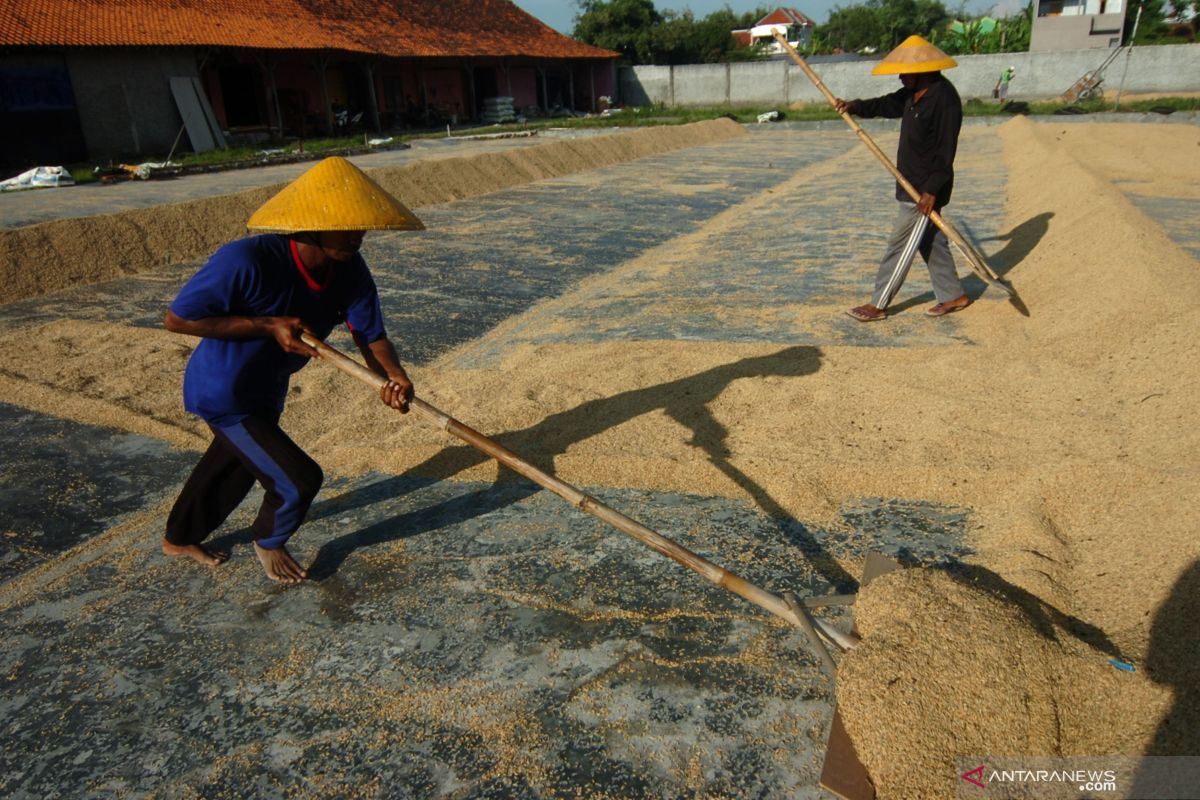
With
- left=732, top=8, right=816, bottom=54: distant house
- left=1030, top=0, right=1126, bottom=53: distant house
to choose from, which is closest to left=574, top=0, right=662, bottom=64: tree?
left=1030, top=0, right=1126, bottom=53: distant house

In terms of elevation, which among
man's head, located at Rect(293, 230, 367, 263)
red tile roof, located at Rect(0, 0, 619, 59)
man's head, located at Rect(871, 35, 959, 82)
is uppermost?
red tile roof, located at Rect(0, 0, 619, 59)

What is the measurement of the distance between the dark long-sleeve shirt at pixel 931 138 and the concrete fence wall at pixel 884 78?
19.8 meters

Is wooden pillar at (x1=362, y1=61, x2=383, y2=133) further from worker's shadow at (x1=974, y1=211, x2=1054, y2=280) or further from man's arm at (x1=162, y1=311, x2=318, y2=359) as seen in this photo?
man's arm at (x1=162, y1=311, x2=318, y2=359)

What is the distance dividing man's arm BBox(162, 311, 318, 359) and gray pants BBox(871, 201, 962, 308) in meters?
3.69

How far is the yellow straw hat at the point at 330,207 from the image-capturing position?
92.0 inches

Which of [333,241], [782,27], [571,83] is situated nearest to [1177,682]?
[333,241]

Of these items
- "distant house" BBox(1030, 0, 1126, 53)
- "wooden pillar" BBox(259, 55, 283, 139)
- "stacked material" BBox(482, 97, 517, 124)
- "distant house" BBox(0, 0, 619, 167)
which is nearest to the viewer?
"distant house" BBox(0, 0, 619, 167)

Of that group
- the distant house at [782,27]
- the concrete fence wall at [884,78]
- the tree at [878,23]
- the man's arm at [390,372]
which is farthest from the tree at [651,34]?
the man's arm at [390,372]

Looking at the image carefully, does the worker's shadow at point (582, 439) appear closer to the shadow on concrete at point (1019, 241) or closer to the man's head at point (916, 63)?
the man's head at point (916, 63)

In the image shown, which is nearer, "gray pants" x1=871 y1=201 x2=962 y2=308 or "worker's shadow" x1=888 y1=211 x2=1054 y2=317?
"gray pants" x1=871 y1=201 x2=962 y2=308

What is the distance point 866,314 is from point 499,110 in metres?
24.8

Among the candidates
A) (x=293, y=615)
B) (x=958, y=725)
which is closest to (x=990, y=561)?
(x=958, y=725)

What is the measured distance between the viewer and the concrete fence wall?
25.7m

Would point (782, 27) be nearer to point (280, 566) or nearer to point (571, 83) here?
point (571, 83)
